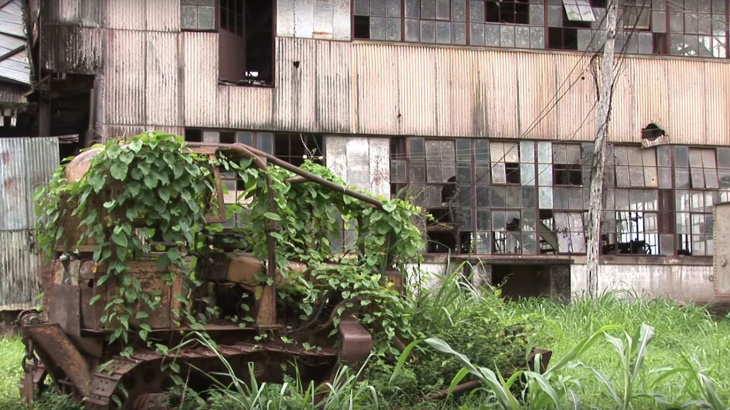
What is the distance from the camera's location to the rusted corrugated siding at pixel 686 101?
19.5 meters

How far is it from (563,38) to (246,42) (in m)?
7.50

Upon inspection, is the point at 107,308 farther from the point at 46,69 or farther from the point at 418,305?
the point at 46,69

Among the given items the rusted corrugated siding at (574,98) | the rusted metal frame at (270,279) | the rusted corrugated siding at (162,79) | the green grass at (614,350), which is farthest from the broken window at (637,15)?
the rusted metal frame at (270,279)

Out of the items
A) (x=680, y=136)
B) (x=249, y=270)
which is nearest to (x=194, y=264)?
(x=249, y=270)

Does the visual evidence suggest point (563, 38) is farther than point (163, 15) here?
Yes

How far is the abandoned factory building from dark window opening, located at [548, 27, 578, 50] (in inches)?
1.5

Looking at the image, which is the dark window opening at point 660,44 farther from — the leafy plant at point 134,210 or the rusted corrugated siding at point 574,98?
the leafy plant at point 134,210

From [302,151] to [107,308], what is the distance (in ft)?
37.7

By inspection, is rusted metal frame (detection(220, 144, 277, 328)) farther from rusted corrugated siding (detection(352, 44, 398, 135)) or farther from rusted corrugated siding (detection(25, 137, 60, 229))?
rusted corrugated siding (detection(352, 44, 398, 135))

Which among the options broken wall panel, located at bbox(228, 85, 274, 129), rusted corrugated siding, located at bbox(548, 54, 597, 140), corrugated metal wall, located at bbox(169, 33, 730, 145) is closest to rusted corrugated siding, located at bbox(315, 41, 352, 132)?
corrugated metal wall, located at bbox(169, 33, 730, 145)

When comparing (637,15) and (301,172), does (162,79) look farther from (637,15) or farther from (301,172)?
(637,15)

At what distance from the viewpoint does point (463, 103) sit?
1845cm

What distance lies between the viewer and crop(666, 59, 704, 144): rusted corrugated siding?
766 inches

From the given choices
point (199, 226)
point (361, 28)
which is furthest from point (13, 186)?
point (199, 226)
